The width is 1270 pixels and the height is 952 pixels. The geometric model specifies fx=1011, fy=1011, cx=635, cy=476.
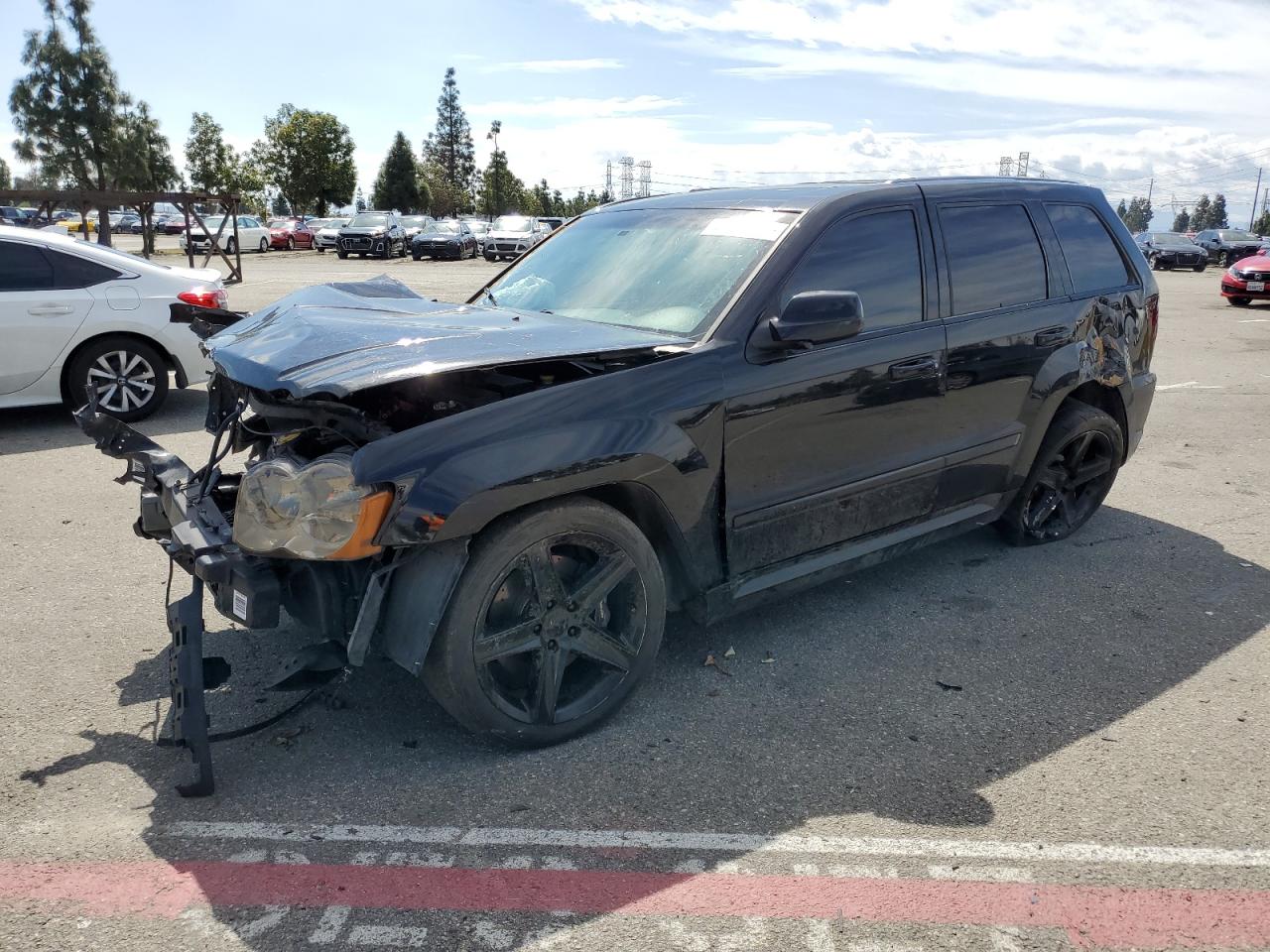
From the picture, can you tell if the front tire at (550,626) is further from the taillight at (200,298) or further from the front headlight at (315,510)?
the taillight at (200,298)

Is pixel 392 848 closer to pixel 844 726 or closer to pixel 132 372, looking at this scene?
pixel 844 726

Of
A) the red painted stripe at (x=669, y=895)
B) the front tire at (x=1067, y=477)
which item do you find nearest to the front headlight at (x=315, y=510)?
the red painted stripe at (x=669, y=895)

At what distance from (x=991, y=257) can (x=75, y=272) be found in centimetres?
698

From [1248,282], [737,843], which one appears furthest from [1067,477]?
[1248,282]

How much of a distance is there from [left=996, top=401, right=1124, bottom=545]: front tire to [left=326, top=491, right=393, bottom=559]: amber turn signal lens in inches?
137

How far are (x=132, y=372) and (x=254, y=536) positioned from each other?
608 cm

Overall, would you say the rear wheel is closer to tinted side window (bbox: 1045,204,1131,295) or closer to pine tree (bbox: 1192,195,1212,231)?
tinted side window (bbox: 1045,204,1131,295)

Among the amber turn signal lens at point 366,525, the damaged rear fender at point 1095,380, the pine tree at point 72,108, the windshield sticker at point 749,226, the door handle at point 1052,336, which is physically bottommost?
the amber turn signal lens at point 366,525

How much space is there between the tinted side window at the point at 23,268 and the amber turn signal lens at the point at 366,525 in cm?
641

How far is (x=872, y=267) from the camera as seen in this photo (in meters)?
4.17

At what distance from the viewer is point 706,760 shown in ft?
11.0

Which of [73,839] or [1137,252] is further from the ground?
[1137,252]

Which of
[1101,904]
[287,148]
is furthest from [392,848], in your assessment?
[287,148]

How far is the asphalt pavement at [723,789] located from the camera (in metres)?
2.61
